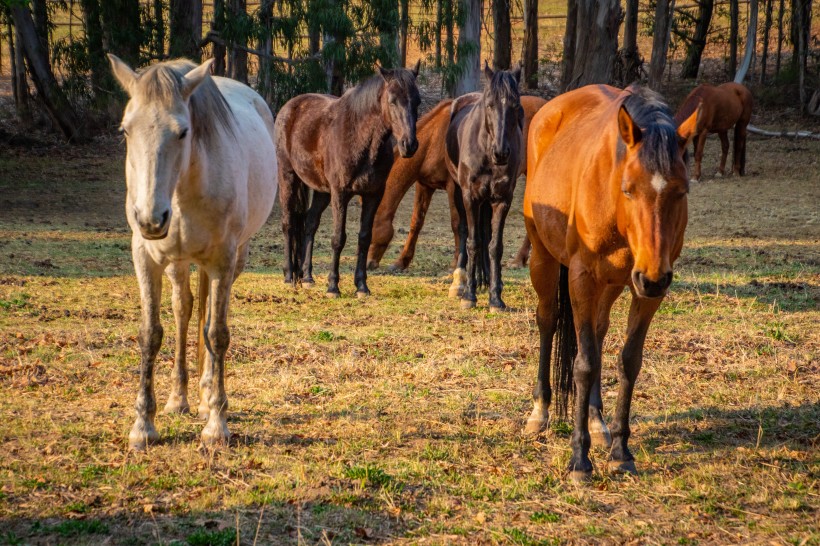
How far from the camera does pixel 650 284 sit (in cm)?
370

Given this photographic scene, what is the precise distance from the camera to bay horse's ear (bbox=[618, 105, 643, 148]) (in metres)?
3.81

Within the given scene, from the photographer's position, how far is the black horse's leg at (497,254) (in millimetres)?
8578

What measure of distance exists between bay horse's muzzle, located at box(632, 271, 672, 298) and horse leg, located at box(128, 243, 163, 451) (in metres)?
2.43

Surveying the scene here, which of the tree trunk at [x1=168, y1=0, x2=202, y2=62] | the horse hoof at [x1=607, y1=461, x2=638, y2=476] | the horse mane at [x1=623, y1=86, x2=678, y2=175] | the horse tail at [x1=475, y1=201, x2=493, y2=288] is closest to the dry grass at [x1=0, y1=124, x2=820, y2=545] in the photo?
the horse hoof at [x1=607, y1=461, x2=638, y2=476]

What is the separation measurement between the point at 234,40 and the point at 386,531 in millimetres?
14493

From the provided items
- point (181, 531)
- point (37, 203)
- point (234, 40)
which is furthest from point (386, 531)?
point (234, 40)

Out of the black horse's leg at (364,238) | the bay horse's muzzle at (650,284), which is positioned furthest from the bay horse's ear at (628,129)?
the black horse's leg at (364,238)

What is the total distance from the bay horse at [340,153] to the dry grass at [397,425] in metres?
0.57

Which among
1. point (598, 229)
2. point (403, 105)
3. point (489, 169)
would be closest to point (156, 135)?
point (598, 229)

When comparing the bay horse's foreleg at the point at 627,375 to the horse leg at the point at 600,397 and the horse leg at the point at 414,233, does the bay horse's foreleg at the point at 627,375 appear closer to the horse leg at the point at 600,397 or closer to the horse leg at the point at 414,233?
the horse leg at the point at 600,397

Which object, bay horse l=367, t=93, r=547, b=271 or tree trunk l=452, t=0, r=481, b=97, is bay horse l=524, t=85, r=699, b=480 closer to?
bay horse l=367, t=93, r=547, b=271

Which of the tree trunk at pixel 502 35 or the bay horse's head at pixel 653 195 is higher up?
the tree trunk at pixel 502 35

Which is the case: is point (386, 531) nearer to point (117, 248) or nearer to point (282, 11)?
point (117, 248)

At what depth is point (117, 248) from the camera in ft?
37.6
